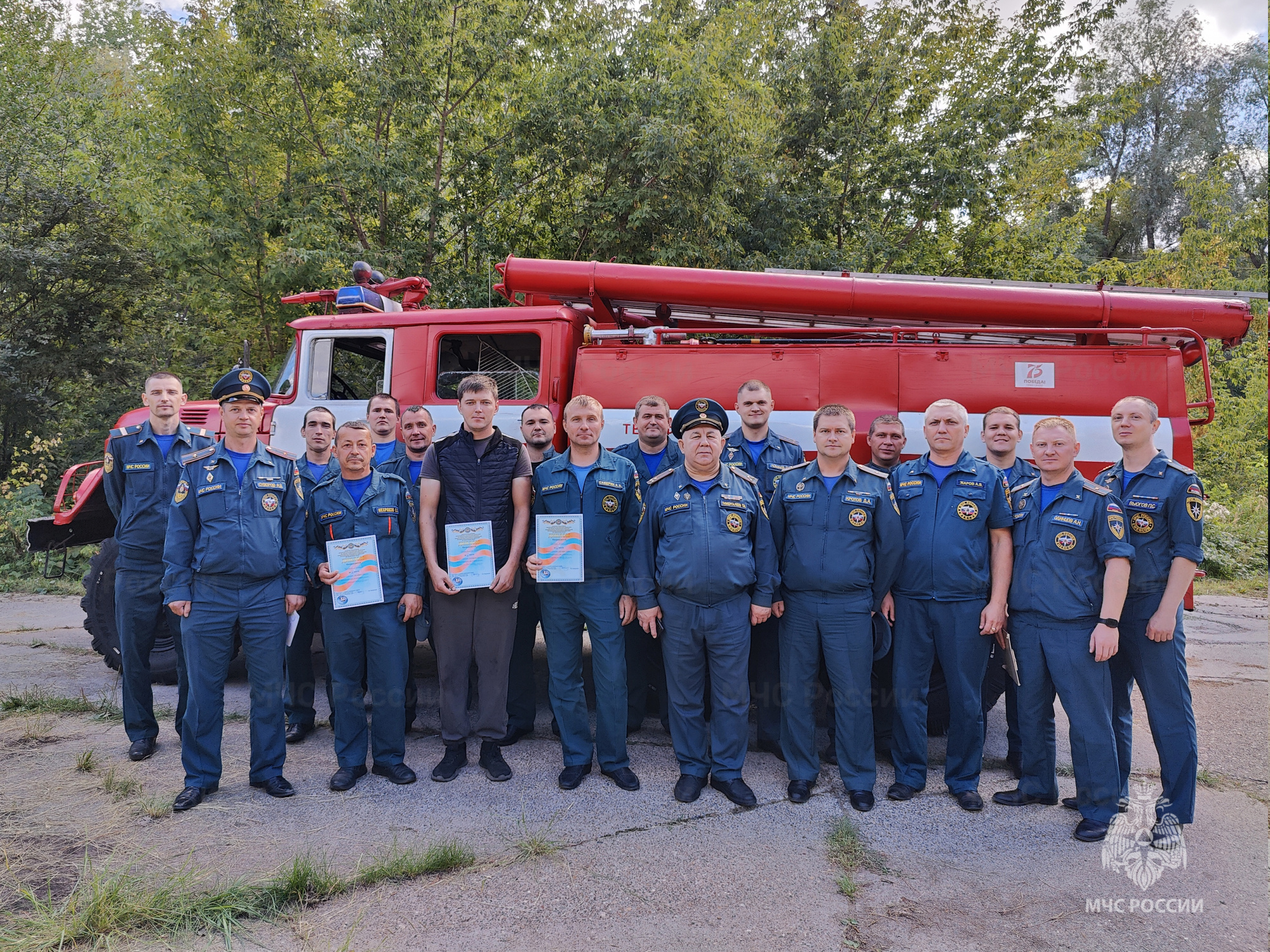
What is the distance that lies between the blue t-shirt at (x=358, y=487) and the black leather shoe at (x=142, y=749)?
6.26 ft

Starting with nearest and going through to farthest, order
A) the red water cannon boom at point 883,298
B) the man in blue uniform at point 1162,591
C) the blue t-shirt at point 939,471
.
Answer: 1. the man in blue uniform at point 1162,591
2. the blue t-shirt at point 939,471
3. the red water cannon boom at point 883,298

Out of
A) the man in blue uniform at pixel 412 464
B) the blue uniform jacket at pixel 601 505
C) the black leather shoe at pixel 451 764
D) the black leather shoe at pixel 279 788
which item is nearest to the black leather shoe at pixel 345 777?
the black leather shoe at pixel 279 788

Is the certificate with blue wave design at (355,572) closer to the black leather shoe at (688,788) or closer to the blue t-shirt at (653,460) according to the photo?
the blue t-shirt at (653,460)

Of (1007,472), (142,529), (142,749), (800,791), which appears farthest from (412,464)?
(1007,472)

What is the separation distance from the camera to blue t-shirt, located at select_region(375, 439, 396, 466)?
14.9 ft

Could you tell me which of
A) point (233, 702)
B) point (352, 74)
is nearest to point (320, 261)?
point (352, 74)

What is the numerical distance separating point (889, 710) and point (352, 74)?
10.4m

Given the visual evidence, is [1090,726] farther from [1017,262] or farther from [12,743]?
[1017,262]

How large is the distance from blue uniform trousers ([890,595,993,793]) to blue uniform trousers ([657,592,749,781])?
809mm

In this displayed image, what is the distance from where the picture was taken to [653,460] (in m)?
4.19

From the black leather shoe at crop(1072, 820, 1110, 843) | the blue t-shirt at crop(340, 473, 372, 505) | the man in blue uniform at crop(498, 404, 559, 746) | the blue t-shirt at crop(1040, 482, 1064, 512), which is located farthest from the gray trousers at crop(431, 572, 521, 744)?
the black leather shoe at crop(1072, 820, 1110, 843)

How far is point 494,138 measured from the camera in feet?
34.0

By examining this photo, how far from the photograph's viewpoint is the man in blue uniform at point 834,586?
3.55 meters

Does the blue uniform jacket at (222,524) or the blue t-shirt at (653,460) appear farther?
the blue t-shirt at (653,460)
